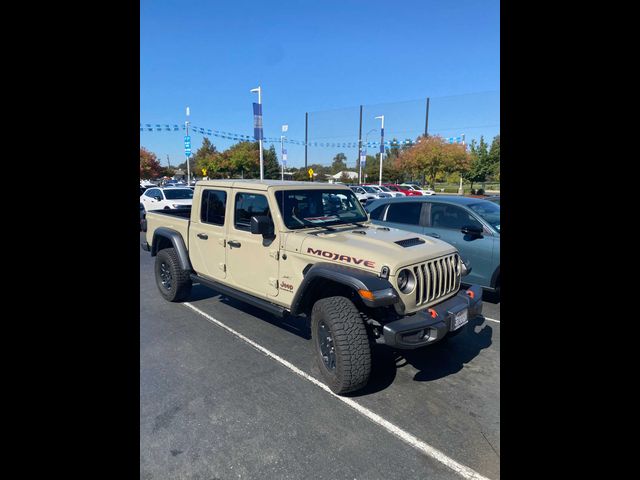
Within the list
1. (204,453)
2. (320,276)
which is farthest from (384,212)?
(204,453)

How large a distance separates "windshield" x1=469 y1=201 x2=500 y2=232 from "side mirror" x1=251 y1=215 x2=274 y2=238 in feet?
11.6

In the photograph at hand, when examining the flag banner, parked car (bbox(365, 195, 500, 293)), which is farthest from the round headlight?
the flag banner

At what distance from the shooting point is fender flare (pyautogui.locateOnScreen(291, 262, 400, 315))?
3.10 meters

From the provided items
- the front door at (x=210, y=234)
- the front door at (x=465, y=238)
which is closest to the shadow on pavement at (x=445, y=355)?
the front door at (x=465, y=238)

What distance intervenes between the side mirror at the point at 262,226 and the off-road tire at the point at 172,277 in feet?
6.66

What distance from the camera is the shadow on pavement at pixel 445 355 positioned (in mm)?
3746

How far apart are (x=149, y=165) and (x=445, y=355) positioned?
4896 centimetres

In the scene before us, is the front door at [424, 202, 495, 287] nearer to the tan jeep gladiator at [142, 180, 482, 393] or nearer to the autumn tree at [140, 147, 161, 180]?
the tan jeep gladiator at [142, 180, 482, 393]

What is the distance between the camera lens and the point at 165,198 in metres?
16.7

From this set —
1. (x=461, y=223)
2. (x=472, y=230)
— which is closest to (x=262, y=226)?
(x=472, y=230)

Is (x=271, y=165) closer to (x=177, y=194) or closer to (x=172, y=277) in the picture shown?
(x=177, y=194)

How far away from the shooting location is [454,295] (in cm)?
383
